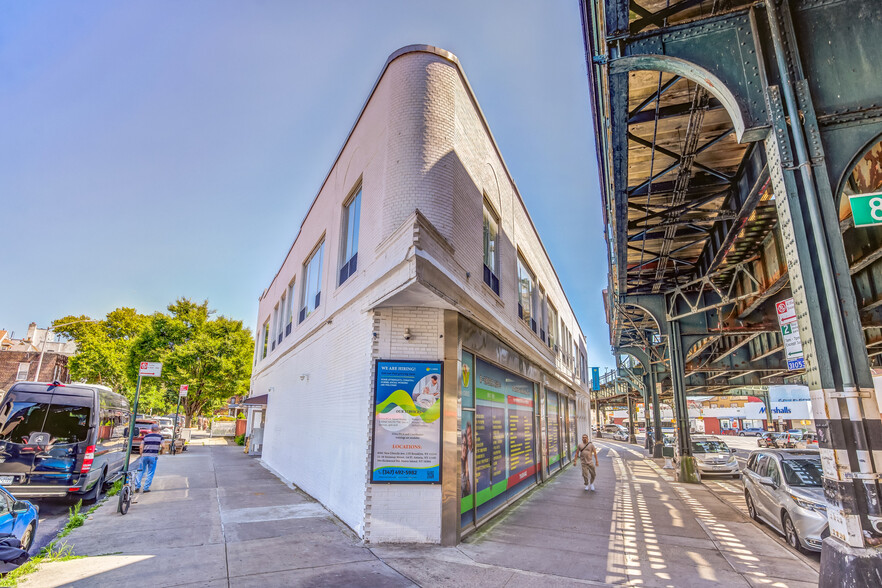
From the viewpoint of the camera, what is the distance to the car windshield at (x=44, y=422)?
9625 mm

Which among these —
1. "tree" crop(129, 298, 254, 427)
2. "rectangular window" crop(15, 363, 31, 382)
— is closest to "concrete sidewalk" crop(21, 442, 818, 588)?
"tree" crop(129, 298, 254, 427)

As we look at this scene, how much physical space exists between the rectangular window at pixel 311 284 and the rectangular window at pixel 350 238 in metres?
2.28

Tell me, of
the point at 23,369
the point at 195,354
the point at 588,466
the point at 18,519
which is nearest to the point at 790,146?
the point at 18,519

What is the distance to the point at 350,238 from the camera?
1180cm

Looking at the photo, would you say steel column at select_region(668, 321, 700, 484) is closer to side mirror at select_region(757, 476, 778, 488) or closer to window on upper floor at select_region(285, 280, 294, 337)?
side mirror at select_region(757, 476, 778, 488)

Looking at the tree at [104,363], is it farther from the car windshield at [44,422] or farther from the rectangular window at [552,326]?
the rectangular window at [552,326]

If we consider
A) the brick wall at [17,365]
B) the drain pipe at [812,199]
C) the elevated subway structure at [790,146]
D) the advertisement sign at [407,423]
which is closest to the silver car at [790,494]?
the elevated subway structure at [790,146]

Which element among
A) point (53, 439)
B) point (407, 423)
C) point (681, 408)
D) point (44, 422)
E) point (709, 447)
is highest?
point (681, 408)

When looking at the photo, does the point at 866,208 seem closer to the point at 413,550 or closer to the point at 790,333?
the point at 790,333

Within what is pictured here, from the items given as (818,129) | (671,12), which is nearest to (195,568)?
(818,129)

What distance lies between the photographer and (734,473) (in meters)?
18.5

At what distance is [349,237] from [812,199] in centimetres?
969

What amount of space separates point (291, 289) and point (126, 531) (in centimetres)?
1274

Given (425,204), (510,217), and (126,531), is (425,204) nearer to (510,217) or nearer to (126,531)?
(510,217)
